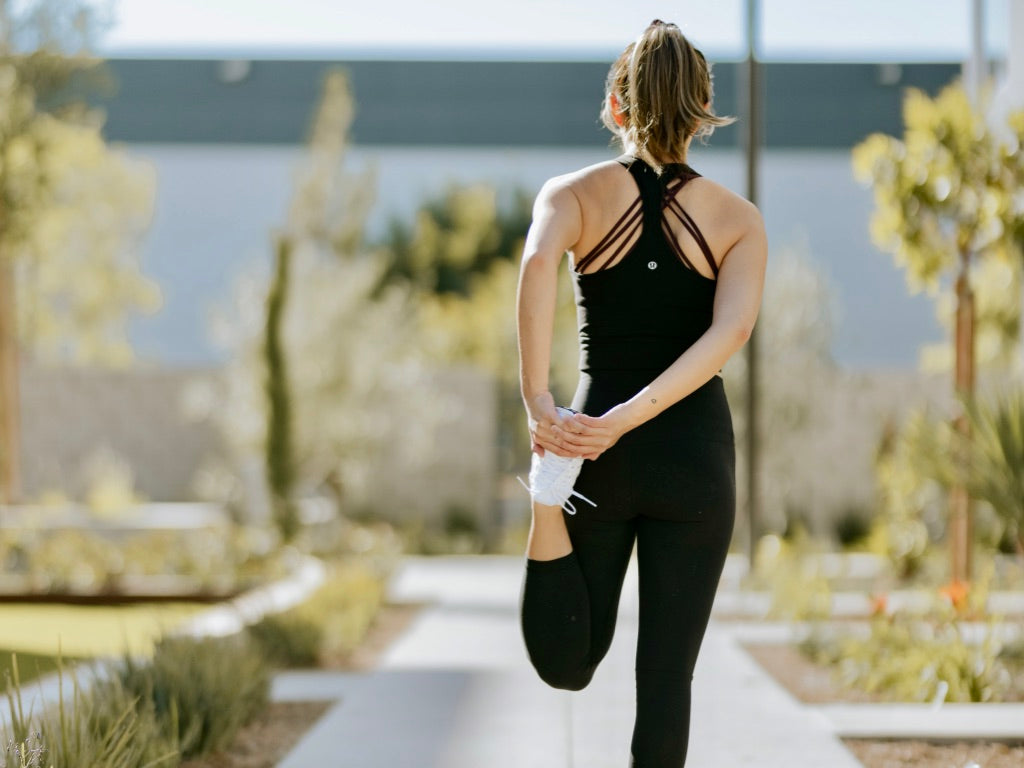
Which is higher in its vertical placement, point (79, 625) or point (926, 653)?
point (926, 653)

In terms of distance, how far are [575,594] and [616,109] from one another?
39.2 inches

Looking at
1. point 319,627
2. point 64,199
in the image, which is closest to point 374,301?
point 64,199

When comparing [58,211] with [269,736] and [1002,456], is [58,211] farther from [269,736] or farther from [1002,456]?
[1002,456]

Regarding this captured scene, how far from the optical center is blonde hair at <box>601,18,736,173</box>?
271 cm

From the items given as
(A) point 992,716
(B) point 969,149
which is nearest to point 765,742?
(A) point 992,716

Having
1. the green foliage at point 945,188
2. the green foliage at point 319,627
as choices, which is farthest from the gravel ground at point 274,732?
the green foliage at point 945,188

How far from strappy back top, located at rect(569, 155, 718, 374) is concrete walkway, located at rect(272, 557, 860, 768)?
4.99 feet

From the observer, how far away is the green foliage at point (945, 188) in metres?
7.44

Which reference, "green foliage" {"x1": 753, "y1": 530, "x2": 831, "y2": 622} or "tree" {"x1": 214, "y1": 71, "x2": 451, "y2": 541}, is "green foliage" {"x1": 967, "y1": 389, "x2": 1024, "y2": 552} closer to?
"green foliage" {"x1": 753, "y1": 530, "x2": 831, "y2": 622}

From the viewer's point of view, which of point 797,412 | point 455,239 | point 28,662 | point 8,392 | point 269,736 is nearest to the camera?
point 269,736

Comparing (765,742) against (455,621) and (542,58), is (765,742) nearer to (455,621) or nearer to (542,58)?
(455,621)

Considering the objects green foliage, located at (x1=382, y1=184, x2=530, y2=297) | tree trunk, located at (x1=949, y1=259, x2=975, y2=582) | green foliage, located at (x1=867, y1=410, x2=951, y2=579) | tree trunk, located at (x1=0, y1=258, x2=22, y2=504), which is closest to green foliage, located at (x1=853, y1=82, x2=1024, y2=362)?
tree trunk, located at (x1=949, y1=259, x2=975, y2=582)

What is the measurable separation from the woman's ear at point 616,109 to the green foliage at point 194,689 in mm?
2342

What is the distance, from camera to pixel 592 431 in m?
2.62
